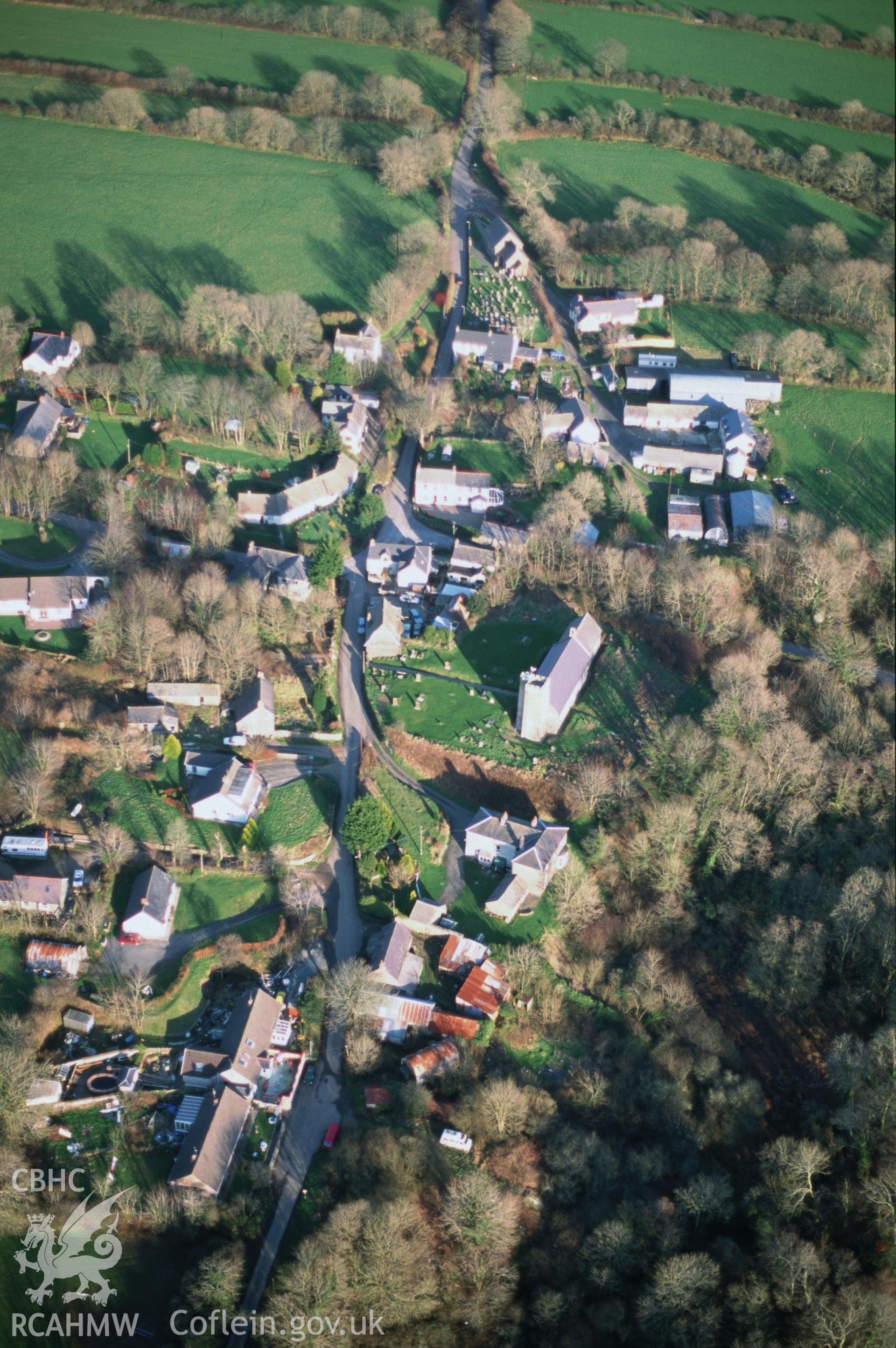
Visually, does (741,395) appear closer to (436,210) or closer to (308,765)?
(436,210)

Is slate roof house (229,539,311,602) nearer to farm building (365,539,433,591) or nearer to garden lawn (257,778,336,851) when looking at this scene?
farm building (365,539,433,591)

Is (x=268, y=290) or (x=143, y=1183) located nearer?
(x=143, y=1183)

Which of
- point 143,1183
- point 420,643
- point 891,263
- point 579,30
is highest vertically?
point 579,30

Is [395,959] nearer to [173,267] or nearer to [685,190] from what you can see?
[173,267]

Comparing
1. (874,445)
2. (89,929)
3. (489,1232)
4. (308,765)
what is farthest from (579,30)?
(489,1232)

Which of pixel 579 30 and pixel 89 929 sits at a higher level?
pixel 579 30

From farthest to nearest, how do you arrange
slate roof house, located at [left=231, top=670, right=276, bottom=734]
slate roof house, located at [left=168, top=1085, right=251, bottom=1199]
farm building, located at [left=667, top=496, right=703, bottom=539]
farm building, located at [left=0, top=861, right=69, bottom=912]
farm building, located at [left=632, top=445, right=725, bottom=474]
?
1. farm building, located at [left=632, top=445, right=725, bottom=474]
2. farm building, located at [left=667, top=496, right=703, bottom=539]
3. slate roof house, located at [left=231, top=670, right=276, bottom=734]
4. farm building, located at [left=0, top=861, right=69, bottom=912]
5. slate roof house, located at [left=168, top=1085, right=251, bottom=1199]

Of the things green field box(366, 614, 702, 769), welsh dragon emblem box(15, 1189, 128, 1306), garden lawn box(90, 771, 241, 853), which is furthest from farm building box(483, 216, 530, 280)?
welsh dragon emblem box(15, 1189, 128, 1306)
